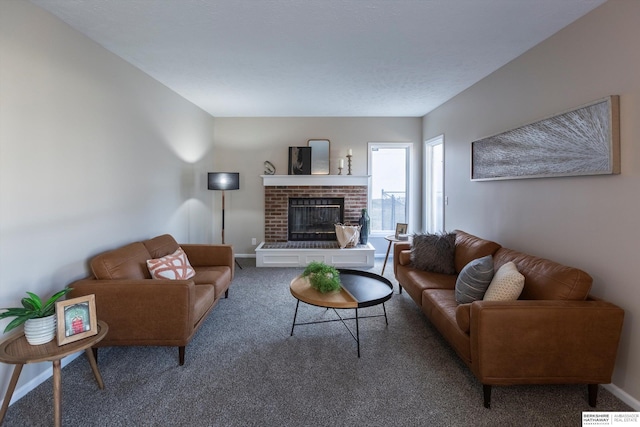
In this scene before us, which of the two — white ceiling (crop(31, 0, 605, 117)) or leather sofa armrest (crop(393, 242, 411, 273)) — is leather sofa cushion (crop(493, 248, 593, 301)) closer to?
leather sofa armrest (crop(393, 242, 411, 273))

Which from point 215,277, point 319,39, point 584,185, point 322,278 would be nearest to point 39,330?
point 215,277

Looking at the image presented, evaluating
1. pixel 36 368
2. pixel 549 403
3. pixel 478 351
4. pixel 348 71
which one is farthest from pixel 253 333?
pixel 348 71

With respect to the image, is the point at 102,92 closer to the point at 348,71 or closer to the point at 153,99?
the point at 153,99

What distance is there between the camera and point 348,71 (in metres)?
3.12

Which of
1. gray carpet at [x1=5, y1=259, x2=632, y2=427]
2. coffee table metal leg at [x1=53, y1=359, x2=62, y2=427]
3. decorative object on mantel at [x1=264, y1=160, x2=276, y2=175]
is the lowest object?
gray carpet at [x1=5, y1=259, x2=632, y2=427]

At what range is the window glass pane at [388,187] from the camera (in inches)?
212

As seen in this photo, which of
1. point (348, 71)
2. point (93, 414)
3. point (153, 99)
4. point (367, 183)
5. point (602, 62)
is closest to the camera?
point (93, 414)

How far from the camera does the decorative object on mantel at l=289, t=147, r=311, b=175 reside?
5.22m

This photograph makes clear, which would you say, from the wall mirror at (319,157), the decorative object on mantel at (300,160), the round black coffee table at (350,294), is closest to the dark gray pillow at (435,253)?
the round black coffee table at (350,294)

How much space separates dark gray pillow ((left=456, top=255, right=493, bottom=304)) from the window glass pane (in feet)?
10.2

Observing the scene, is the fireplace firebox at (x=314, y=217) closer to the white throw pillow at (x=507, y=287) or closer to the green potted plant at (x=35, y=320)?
the white throw pillow at (x=507, y=287)

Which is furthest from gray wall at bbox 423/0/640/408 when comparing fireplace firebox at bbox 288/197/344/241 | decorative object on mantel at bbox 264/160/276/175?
decorative object on mantel at bbox 264/160/276/175

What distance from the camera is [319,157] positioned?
5262 mm

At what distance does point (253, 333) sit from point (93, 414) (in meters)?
1.19
